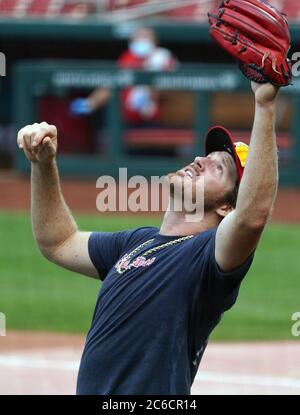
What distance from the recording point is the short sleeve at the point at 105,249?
137 inches

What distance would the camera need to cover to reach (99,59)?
18000 millimetres

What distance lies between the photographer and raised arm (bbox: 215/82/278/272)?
2.81m

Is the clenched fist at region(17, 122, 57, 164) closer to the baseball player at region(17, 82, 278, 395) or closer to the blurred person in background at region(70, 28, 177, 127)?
the baseball player at region(17, 82, 278, 395)

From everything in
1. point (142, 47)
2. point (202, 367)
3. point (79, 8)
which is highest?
point (79, 8)

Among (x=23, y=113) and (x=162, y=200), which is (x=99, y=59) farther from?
(x=162, y=200)

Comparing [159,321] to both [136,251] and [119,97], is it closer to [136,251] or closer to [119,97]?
[136,251]

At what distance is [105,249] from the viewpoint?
11.5 ft

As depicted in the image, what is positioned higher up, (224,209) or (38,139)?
(38,139)

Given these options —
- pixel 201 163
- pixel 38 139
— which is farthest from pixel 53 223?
pixel 201 163

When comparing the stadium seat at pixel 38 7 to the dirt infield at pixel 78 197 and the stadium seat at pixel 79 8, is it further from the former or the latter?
the dirt infield at pixel 78 197

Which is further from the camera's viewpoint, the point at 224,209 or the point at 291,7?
the point at 291,7

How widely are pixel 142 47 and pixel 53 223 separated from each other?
42.3 ft

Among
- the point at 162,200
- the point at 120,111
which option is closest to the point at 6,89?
the point at 120,111

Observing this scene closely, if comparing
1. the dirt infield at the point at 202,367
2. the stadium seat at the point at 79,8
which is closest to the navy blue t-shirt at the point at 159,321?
the dirt infield at the point at 202,367
